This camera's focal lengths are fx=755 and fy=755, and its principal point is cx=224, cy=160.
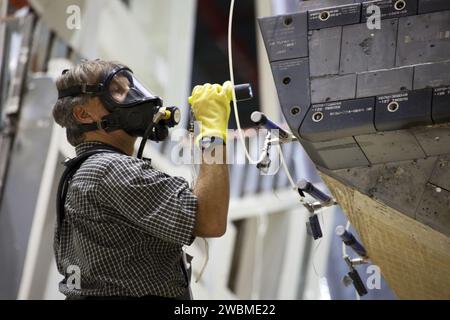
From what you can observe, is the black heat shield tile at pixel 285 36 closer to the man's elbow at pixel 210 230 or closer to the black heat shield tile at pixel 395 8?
the black heat shield tile at pixel 395 8

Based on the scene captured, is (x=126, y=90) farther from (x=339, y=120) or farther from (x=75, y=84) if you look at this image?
(x=339, y=120)

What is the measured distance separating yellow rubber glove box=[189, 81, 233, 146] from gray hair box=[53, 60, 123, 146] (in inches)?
16.1

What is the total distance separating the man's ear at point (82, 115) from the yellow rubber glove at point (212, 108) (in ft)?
1.37

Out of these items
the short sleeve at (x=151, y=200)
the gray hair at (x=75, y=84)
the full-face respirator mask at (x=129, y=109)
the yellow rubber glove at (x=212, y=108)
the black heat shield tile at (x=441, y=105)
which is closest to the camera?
the black heat shield tile at (x=441, y=105)

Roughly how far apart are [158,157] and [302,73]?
3.33 meters

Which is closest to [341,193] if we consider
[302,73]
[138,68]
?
[302,73]

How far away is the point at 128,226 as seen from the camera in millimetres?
2410

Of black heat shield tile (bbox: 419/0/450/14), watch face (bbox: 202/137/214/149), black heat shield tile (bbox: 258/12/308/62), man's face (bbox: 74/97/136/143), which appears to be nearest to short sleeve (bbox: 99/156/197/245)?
watch face (bbox: 202/137/214/149)

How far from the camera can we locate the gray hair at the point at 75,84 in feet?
8.77

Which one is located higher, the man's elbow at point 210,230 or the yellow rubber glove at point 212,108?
the yellow rubber glove at point 212,108

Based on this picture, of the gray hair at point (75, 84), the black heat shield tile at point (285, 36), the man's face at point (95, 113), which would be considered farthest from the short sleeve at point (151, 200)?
the black heat shield tile at point (285, 36)

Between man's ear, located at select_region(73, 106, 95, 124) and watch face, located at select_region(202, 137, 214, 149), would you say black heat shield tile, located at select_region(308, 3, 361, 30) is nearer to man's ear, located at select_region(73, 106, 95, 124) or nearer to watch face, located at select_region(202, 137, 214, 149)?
watch face, located at select_region(202, 137, 214, 149)
